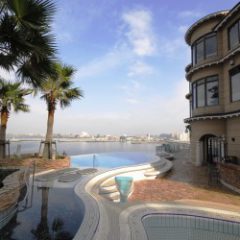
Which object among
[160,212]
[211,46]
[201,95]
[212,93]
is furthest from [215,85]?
[160,212]

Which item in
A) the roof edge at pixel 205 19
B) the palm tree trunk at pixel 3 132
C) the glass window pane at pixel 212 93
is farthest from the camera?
the palm tree trunk at pixel 3 132

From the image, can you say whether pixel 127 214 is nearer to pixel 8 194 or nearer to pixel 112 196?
pixel 112 196

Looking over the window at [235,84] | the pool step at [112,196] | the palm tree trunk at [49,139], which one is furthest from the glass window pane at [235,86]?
the palm tree trunk at [49,139]

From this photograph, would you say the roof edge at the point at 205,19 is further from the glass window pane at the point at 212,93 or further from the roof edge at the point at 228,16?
the glass window pane at the point at 212,93

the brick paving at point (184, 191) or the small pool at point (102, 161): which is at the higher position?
the small pool at point (102, 161)

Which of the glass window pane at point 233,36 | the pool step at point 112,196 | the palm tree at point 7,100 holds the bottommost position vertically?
the pool step at point 112,196

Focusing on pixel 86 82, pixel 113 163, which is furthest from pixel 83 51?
pixel 113 163

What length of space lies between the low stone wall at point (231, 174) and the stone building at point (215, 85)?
1690mm

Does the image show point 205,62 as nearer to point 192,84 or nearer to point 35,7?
point 192,84

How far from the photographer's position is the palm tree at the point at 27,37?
763 centimetres

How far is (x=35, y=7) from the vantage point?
7.59m

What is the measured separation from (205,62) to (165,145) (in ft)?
49.5

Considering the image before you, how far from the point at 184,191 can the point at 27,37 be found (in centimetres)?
862

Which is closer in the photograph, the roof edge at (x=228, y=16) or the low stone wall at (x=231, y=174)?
the low stone wall at (x=231, y=174)
